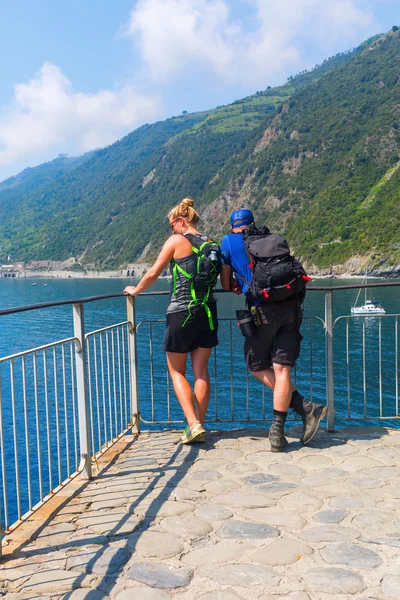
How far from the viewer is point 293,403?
4883 millimetres

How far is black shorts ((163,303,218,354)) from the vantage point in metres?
4.87

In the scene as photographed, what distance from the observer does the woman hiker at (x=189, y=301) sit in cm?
478

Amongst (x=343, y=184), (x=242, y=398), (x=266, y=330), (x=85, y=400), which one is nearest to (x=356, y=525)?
(x=266, y=330)

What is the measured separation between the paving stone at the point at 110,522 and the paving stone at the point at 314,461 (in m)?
1.52

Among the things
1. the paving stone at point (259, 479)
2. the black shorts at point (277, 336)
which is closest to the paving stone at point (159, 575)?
the paving stone at point (259, 479)

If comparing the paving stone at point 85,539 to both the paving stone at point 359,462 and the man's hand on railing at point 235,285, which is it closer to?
the paving stone at point 359,462

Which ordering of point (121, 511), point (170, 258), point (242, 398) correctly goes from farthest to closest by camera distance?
point (242, 398)
point (170, 258)
point (121, 511)

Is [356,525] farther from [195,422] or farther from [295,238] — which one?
[295,238]

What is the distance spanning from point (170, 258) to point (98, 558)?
252 cm

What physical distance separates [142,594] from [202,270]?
2.70 metres

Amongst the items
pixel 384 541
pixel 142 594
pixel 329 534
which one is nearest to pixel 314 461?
pixel 329 534

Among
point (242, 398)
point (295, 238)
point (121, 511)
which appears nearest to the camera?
point (121, 511)

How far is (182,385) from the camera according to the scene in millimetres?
4969

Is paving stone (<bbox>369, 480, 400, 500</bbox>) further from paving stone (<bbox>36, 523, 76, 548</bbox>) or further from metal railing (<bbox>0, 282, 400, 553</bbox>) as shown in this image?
paving stone (<bbox>36, 523, 76, 548</bbox>)
